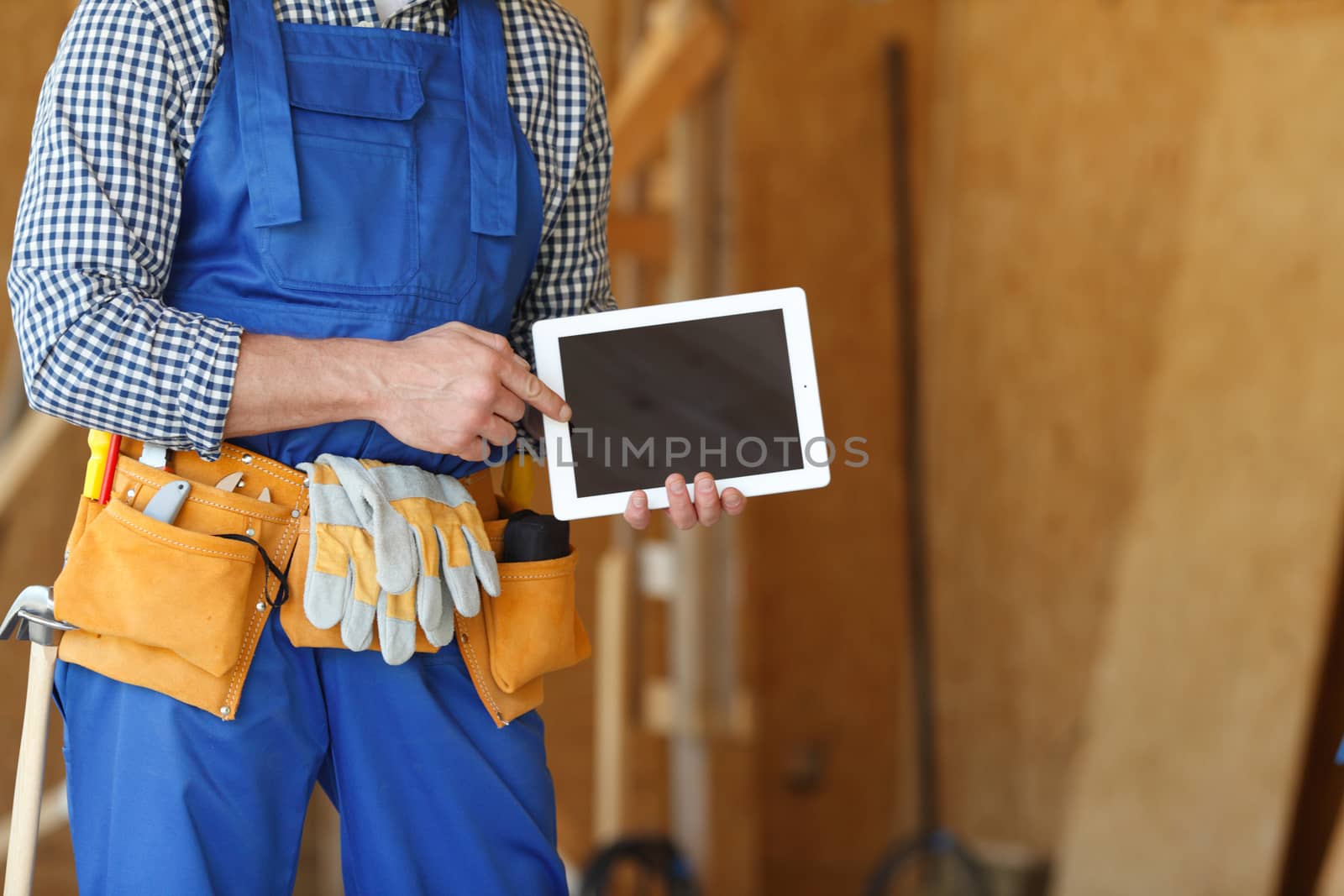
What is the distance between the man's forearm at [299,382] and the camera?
109cm

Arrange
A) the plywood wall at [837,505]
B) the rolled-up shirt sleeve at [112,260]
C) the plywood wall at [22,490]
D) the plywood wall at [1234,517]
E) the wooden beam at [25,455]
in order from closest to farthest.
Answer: the rolled-up shirt sleeve at [112,260] → the wooden beam at [25,455] → the plywood wall at [22,490] → the plywood wall at [1234,517] → the plywood wall at [837,505]

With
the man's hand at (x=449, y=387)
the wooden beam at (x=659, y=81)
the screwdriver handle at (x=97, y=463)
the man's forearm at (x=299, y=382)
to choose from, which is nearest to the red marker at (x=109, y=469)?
the screwdriver handle at (x=97, y=463)

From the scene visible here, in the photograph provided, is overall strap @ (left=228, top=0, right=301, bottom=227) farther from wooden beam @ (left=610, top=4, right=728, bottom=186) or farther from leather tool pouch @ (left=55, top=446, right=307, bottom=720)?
wooden beam @ (left=610, top=4, right=728, bottom=186)

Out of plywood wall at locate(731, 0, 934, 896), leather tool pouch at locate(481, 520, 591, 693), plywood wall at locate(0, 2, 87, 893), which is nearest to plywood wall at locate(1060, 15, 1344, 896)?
plywood wall at locate(731, 0, 934, 896)

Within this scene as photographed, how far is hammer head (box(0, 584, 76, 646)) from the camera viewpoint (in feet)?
3.69

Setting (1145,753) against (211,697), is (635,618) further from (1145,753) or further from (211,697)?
(211,697)

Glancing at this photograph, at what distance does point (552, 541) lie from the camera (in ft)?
4.24

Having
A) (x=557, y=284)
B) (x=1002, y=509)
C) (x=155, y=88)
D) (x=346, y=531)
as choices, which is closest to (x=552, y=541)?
(x=346, y=531)

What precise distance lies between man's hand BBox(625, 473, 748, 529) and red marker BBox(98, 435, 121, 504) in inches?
18.5

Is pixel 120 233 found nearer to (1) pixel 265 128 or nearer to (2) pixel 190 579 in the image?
(1) pixel 265 128

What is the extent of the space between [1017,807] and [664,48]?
6.97ft

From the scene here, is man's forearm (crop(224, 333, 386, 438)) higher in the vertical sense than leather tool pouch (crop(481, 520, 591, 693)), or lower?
higher

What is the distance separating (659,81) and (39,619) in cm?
176

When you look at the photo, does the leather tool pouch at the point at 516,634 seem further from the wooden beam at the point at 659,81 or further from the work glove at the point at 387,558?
the wooden beam at the point at 659,81
